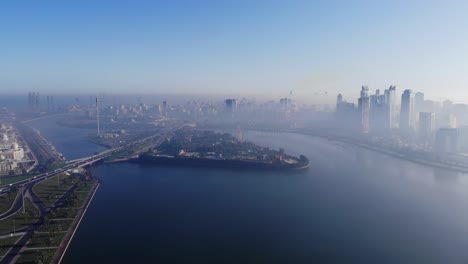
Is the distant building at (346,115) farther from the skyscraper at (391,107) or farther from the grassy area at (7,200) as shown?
the grassy area at (7,200)

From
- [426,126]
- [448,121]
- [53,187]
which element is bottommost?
[53,187]

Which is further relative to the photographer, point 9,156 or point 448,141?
point 448,141

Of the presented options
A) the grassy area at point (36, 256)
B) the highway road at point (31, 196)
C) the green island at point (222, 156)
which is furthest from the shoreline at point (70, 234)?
the green island at point (222, 156)

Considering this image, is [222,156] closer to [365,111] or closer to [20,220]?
[20,220]

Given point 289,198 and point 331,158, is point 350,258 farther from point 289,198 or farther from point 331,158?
point 331,158

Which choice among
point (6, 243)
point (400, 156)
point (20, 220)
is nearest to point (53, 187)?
point (20, 220)

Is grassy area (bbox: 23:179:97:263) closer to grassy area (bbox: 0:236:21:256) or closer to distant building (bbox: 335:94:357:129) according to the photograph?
grassy area (bbox: 0:236:21:256)

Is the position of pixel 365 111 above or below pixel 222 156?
above

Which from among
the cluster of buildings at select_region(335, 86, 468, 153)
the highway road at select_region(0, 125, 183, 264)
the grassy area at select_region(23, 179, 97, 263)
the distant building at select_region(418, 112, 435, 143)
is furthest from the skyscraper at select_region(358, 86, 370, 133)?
the grassy area at select_region(23, 179, 97, 263)
